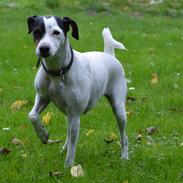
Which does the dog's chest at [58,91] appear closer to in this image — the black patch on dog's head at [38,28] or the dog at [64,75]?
the dog at [64,75]

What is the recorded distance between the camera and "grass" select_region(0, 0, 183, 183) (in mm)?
5332

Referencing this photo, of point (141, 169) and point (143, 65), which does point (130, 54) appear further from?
point (141, 169)

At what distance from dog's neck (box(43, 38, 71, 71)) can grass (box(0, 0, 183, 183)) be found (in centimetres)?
94

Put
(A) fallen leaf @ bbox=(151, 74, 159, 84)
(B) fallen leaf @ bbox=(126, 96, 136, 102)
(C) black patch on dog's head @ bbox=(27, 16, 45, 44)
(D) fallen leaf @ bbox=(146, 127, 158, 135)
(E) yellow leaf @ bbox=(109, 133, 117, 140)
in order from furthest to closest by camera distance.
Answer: (A) fallen leaf @ bbox=(151, 74, 159, 84) → (B) fallen leaf @ bbox=(126, 96, 136, 102) → (D) fallen leaf @ bbox=(146, 127, 158, 135) → (E) yellow leaf @ bbox=(109, 133, 117, 140) → (C) black patch on dog's head @ bbox=(27, 16, 45, 44)

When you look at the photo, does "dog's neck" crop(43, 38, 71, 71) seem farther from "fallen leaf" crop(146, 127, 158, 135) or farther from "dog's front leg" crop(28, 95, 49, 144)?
"fallen leaf" crop(146, 127, 158, 135)

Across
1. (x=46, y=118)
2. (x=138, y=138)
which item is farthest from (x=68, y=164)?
(x=46, y=118)

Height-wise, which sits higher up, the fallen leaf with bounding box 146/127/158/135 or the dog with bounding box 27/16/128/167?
the dog with bounding box 27/16/128/167

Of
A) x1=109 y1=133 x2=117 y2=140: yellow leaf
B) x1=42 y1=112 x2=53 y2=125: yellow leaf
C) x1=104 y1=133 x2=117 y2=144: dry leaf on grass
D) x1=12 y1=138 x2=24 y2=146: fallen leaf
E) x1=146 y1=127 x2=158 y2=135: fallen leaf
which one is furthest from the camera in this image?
x1=42 y1=112 x2=53 y2=125: yellow leaf

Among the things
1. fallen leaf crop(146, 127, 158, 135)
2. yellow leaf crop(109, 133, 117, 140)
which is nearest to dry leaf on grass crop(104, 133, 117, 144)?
yellow leaf crop(109, 133, 117, 140)

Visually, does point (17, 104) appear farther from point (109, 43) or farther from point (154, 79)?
point (154, 79)

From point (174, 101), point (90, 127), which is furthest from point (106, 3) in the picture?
point (90, 127)

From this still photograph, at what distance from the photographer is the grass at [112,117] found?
5332mm

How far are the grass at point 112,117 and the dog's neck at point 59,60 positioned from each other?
0.94 m

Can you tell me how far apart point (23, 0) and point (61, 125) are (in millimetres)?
11538
